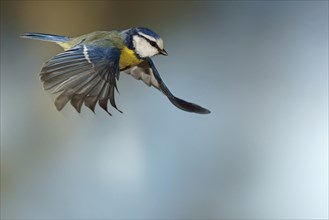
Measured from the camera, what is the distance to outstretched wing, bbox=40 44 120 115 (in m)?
0.46

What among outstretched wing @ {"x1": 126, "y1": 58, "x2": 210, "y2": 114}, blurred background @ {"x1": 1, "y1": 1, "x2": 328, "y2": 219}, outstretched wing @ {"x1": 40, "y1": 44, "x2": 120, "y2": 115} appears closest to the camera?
outstretched wing @ {"x1": 40, "y1": 44, "x2": 120, "y2": 115}

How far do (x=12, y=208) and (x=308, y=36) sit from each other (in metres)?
0.97

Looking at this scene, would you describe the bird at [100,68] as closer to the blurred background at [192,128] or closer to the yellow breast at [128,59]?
the yellow breast at [128,59]

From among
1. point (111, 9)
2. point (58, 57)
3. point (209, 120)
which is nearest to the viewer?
point (58, 57)

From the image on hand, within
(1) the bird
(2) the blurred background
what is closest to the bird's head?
(1) the bird

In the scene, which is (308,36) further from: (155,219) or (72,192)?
(72,192)

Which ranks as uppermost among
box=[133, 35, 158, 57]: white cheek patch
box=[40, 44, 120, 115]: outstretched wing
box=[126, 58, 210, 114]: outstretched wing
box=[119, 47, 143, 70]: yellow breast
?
box=[133, 35, 158, 57]: white cheek patch

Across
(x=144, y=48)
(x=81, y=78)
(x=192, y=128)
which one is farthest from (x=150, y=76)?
(x=192, y=128)

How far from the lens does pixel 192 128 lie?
4.70 ft

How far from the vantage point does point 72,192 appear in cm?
145

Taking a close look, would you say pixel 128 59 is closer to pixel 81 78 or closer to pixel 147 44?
pixel 147 44

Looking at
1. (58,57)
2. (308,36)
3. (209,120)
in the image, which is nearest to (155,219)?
(209,120)

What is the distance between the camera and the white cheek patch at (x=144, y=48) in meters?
0.67

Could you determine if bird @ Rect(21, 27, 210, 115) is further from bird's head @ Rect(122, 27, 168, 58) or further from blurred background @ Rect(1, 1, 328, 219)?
blurred background @ Rect(1, 1, 328, 219)
